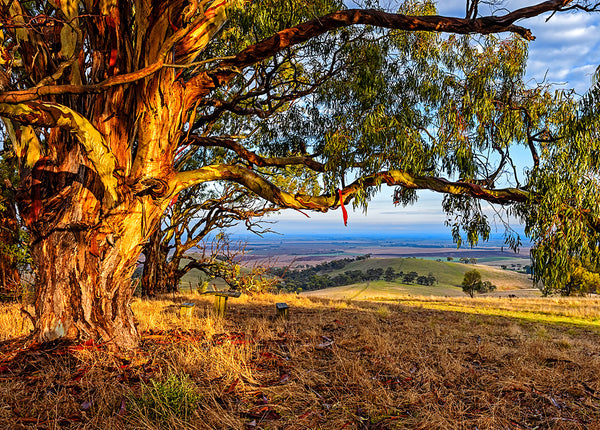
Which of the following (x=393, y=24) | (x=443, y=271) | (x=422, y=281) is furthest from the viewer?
(x=443, y=271)

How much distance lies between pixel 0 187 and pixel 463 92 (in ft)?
30.3

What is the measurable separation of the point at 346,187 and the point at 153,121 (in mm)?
2792

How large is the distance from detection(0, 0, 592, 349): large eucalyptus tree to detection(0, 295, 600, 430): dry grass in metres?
0.85

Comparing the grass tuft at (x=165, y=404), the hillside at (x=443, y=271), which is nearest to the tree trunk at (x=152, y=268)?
the grass tuft at (x=165, y=404)

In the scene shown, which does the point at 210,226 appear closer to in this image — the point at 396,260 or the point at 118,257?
the point at 118,257

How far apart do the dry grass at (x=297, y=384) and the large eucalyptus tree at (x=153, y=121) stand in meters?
0.85

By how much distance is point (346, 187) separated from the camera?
527cm

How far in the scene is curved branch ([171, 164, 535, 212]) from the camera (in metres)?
4.91

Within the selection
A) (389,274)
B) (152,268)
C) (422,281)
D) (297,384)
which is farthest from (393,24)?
(389,274)

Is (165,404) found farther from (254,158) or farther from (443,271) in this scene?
(443,271)

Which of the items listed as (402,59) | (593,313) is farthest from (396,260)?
(402,59)

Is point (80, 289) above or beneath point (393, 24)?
beneath

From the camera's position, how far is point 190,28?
4461 millimetres

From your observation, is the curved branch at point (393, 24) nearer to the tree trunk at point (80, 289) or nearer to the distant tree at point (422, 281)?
the tree trunk at point (80, 289)
